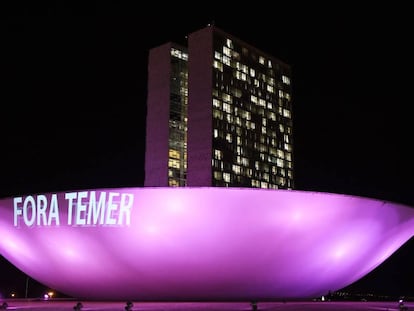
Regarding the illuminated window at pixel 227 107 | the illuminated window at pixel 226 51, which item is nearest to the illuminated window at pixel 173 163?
the illuminated window at pixel 227 107

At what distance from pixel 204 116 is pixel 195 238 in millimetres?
54276

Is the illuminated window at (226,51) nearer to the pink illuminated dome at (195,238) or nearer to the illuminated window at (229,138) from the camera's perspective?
the illuminated window at (229,138)

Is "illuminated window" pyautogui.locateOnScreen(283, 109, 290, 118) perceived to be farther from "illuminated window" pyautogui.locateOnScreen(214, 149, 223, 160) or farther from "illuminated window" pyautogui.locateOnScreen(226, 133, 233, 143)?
"illuminated window" pyautogui.locateOnScreen(214, 149, 223, 160)

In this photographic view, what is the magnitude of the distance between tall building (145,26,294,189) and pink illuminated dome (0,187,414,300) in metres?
48.5

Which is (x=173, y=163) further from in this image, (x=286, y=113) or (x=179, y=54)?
(x=286, y=113)

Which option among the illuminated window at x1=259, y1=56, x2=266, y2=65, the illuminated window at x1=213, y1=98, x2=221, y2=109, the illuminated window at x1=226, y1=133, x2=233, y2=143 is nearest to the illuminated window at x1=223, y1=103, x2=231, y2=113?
the illuminated window at x1=213, y1=98, x2=221, y2=109

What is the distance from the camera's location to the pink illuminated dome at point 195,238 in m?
25.5

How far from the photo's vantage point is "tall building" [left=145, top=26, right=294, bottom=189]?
78.8 metres

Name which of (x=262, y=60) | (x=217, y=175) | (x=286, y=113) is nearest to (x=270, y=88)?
(x=262, y=60)

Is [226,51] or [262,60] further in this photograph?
[262,60]

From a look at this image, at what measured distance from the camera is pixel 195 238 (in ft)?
84.2

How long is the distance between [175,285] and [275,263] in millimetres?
4539

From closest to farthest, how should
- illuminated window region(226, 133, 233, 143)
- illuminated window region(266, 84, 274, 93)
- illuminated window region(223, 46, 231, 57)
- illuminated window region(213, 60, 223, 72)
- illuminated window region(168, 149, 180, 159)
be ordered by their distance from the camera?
illuminated window region(168, 149, 180, 159) < illuminated window region(213, 60, 223, 72) < illuminated window region(226, 133, 233, 143) < illuminated window region(223, 46, 231, 57) < illuminated window region(266, 84, 274, 93)

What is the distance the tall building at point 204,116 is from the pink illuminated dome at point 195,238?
48451 millimetres
